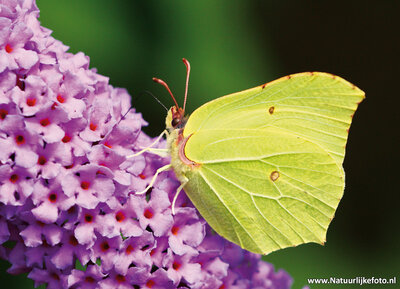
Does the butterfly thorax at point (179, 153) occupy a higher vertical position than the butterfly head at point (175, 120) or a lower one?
lower

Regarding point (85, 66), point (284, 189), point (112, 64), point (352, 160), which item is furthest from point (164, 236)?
point (352, 160)

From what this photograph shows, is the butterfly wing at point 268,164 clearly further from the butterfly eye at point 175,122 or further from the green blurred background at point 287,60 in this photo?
the green blurred background at point 287,60

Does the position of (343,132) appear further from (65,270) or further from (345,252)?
(345,252)

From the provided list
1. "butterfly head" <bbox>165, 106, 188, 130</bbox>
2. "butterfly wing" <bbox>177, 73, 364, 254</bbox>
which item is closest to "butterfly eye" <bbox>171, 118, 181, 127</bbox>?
"butterfly head" <bbox>165, 106, 188, 130</bbox>

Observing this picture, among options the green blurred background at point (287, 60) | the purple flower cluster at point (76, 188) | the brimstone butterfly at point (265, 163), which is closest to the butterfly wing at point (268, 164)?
the brimstone butterfly at point (265, 163)

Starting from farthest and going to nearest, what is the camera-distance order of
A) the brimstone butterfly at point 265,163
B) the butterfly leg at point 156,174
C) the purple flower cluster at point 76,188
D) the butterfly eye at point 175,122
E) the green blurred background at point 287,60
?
the green blurred background at point 287,60
the butterfly eye at point 175,122
the brimstone butterfly at point 265,163
the butterfly leg at point 156,174
the purple flower cluster at point 76,188

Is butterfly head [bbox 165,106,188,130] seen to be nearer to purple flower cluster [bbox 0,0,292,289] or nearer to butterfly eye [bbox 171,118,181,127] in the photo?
butterfly eye [bbox 171,118,181,127]

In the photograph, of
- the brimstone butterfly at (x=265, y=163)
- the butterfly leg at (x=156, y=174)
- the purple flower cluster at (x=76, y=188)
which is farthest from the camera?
the brimstone butterfly at (x=265, y=163)
